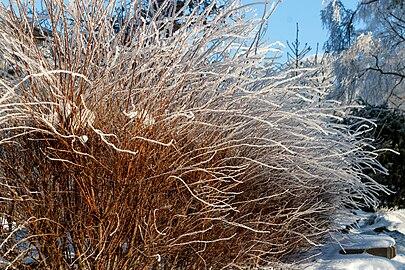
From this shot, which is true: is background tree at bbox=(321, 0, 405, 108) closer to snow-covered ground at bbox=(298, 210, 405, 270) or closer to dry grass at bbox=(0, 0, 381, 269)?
snow-covered ground at bbox=(298, 210, 405, 270)

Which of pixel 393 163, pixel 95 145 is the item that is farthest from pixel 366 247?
pixel 393 163

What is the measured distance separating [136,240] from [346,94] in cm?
1288

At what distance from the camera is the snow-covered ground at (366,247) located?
3779mm

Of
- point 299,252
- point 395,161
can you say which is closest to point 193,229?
point 299,252

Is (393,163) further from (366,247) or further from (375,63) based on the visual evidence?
(375,63)

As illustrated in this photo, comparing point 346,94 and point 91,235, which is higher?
point 346,94

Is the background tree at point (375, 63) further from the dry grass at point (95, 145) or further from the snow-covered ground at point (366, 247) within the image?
the dry grass at point (95, 145)

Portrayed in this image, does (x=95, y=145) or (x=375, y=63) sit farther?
(x=375, y=63)

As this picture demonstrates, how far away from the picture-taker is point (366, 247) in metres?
4.52

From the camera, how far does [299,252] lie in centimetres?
396

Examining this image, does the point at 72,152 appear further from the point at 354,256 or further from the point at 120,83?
the point at 354,256

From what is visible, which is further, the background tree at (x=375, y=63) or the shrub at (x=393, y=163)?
the background tree at (x=375, y=63)

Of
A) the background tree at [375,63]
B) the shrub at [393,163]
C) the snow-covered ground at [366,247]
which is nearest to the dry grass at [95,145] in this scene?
the snow-covered ground at [366,247]

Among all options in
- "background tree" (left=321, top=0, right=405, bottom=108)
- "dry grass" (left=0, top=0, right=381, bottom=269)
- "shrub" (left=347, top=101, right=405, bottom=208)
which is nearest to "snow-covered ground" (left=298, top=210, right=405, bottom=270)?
"shrub" (left=347, top=101, right=405, bottom=208)
